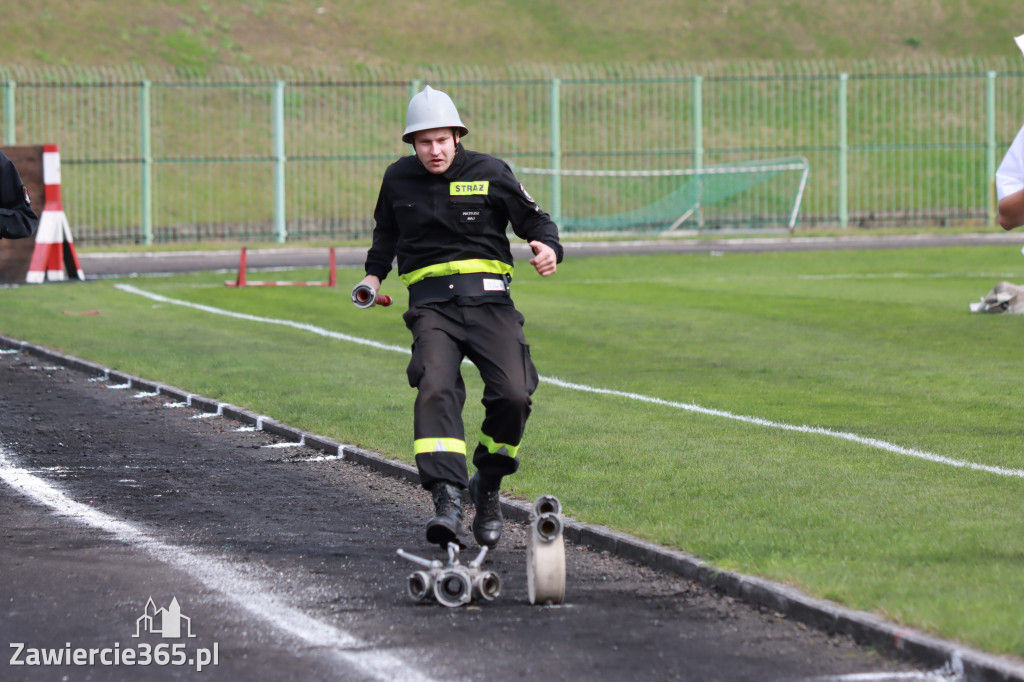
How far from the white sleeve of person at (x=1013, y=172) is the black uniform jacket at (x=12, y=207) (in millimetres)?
5565

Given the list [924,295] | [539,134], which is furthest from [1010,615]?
[539,134]

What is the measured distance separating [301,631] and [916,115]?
6567 centimetres

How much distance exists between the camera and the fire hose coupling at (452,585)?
239 inches

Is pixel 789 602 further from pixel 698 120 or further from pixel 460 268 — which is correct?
pixel 698 120

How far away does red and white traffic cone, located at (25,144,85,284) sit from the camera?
2366 centimetres

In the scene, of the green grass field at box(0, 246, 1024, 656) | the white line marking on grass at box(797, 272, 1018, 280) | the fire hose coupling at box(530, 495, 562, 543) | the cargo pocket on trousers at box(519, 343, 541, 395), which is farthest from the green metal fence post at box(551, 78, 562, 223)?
the fire hose coupling at box(530, 495, 562, 543)

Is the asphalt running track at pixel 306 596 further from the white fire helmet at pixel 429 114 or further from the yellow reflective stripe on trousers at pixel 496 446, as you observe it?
the white fire helmet at pixel 429 114

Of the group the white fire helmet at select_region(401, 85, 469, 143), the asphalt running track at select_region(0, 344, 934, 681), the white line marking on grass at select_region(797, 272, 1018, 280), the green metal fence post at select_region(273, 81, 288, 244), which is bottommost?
the asphalt running track at select_region(0, 344, 934, 681)

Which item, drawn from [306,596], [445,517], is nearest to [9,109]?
[445,517]

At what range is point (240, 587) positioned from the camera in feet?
21.2

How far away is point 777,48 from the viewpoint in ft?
242

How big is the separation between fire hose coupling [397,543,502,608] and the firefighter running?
2.53 feet

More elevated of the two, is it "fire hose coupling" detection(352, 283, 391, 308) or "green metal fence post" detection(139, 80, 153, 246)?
"green metal fence post" detection(139, 80, 153, 246)

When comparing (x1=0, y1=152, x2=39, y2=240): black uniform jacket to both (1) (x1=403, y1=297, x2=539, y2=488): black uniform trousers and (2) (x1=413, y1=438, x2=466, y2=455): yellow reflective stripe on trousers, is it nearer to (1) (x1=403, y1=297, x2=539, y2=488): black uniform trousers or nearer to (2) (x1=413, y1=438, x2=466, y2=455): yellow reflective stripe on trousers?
(1) (x1=403, y1=297, x2=539, y2=488): black uniform trousers
